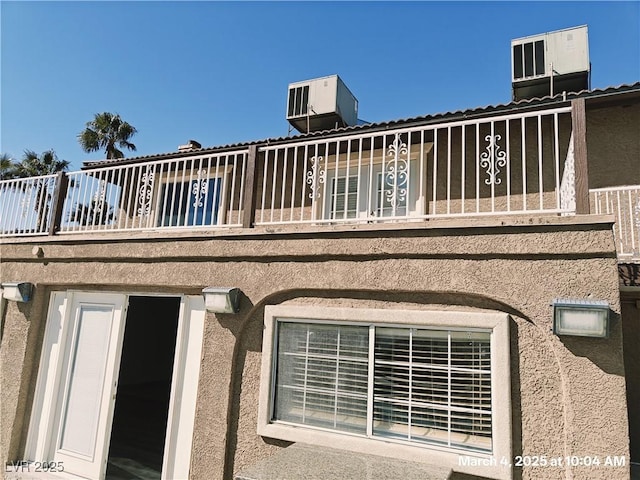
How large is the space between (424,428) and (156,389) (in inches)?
509

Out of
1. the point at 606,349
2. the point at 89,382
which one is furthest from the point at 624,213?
the point at 89,382

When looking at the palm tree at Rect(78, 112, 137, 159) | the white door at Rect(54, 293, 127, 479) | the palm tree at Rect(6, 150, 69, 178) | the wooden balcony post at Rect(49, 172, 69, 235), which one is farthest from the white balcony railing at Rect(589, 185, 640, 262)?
the palm tree at Rect(6, 150, 69, 178)

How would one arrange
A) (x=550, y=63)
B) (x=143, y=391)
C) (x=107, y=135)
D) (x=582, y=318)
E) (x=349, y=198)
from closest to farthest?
(x=582, y=318) < (x=550, y=63) < (x=349, y=198) < (x=143, y=391) < (x=107, y=135)

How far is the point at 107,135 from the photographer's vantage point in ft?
71.9

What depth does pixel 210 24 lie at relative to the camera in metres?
8.42

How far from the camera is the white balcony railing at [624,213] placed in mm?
6355

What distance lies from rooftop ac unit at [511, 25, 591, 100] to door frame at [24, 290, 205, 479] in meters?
8.40

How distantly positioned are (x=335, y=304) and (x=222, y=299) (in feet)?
5.15

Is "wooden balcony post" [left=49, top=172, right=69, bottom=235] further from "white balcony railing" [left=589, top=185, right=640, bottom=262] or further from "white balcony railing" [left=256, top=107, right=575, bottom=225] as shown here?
"white balcony railing" [left=589, top=185, right=640, bottom=262]

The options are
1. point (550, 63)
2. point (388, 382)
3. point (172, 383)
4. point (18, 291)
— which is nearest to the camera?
point (388, 382)

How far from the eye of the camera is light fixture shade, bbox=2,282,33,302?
715 centimetres

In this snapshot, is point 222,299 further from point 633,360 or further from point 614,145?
point 614,145

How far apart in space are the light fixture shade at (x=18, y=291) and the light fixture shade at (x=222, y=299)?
4.21 m

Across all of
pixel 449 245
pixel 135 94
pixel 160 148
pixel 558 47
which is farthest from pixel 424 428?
pixel 135 94
